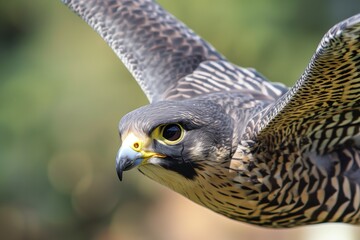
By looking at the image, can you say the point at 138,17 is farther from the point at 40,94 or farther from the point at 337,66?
the point at 40,94

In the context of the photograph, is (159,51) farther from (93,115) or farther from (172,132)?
(93,115)

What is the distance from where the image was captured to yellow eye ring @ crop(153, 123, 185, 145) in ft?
24.5

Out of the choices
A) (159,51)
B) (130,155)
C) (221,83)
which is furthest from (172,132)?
(159,51)

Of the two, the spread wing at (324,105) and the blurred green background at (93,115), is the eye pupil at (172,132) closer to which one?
the spread wing at (324,105)

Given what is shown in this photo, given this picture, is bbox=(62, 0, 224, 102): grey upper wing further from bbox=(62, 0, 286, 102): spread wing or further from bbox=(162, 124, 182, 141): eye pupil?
bbox=(162, 124, 182, 141): eye pupil

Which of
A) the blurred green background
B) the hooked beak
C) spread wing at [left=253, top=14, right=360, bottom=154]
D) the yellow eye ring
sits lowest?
the blurred green background

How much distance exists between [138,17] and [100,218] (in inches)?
468

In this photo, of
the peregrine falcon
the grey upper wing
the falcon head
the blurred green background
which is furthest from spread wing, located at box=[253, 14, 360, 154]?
the blurred green background

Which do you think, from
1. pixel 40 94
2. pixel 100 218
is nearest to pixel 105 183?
pixel 100 218

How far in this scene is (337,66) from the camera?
688cm

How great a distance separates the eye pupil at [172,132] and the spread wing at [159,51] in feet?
4.30

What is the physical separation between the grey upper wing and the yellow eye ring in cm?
162

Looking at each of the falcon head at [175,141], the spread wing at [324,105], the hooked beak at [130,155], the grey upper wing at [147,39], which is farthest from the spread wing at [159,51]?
the hooked beak at [130,155]

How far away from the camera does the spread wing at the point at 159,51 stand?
9.00 meters
